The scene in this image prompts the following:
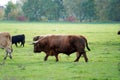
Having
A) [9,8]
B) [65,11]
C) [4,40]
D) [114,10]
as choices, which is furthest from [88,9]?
[4,40]

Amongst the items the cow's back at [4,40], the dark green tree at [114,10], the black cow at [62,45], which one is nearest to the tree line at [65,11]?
the dark green tree at [114,10]

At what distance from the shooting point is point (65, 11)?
134250mm

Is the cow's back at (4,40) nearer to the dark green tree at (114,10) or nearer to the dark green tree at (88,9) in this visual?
the dark green tree at (114,10)

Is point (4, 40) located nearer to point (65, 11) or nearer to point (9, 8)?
point (65, 11)

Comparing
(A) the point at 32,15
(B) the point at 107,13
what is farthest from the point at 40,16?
(B) the point at 107,13

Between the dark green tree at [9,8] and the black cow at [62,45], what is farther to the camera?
the dark green tree at [9,8]

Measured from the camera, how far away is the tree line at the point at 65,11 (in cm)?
11931

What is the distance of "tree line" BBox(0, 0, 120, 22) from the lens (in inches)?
4697

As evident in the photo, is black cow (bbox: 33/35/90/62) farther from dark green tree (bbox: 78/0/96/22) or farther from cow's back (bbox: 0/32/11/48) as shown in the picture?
dark green tree (bbox: 78/0/96/22)

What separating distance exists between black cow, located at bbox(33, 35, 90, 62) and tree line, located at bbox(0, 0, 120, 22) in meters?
97.6

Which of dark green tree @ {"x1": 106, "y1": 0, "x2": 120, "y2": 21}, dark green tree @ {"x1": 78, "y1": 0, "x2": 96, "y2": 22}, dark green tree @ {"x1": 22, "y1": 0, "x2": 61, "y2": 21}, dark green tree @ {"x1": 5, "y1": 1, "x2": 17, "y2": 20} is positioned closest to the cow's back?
dark green tree @ {"x1": 106, "y1": 0, "x2": 120, "y2": 21}

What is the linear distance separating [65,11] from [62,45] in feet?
382

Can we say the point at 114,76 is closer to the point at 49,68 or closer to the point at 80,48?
the point at 49,68

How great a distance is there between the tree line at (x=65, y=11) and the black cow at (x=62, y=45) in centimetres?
9764
